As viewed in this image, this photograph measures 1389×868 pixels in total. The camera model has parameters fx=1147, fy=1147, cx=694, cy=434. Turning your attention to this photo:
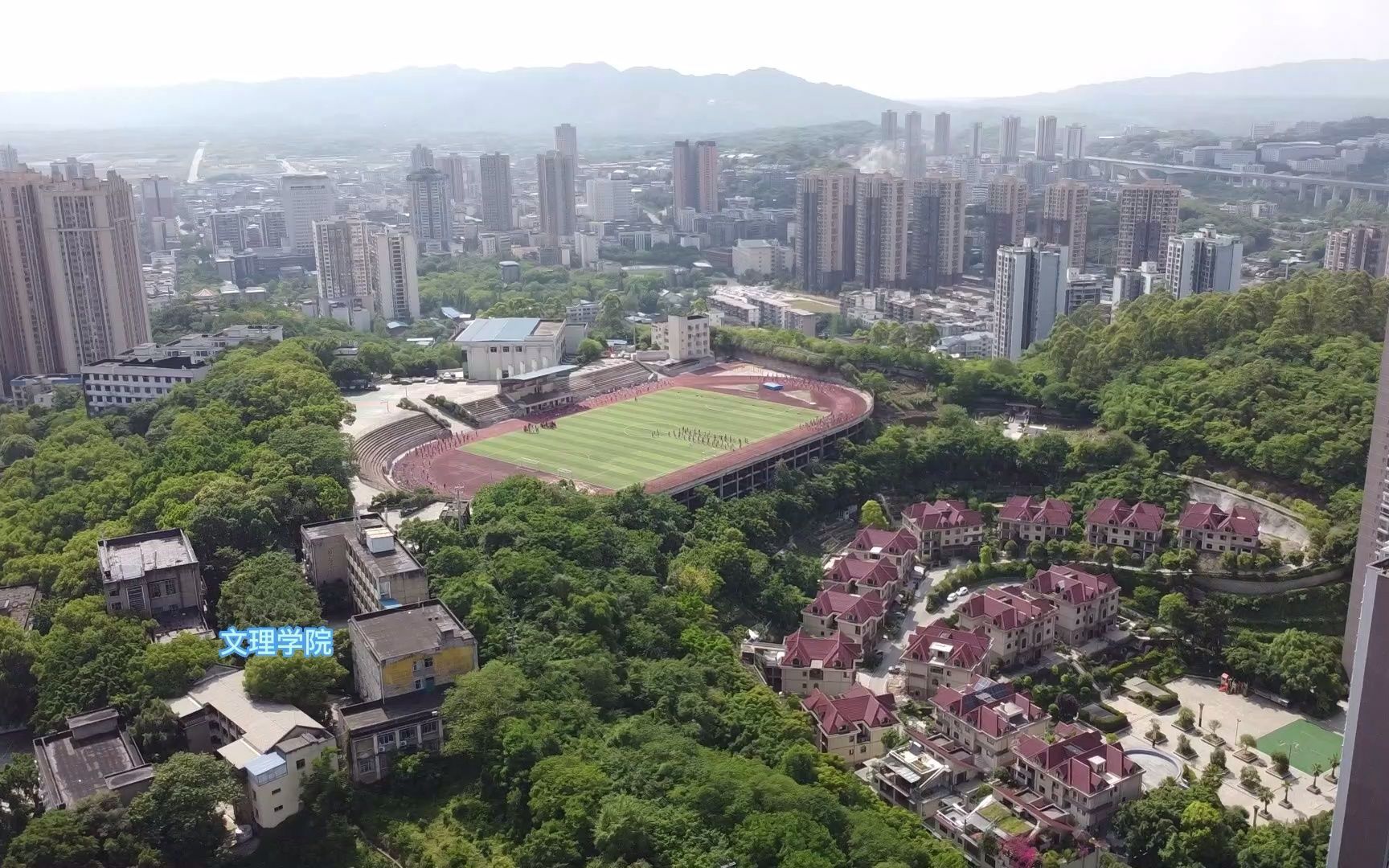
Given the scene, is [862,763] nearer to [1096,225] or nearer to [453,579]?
[453,579]

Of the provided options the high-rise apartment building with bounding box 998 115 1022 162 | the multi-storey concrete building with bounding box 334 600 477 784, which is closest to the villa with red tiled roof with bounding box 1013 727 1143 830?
the multi-storey concrete building with bounding box 334 600 477 784

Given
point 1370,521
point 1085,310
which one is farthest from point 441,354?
point 1370,521

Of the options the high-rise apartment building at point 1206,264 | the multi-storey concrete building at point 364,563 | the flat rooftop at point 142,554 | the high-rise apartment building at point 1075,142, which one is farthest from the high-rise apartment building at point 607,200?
the flat rooftop at point 142,554

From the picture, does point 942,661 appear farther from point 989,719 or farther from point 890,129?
point 890,129

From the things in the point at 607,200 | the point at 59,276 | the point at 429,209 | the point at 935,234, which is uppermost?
the point at 59,276

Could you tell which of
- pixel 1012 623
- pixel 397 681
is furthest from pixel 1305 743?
pixel 397 681

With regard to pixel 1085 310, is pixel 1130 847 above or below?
below
